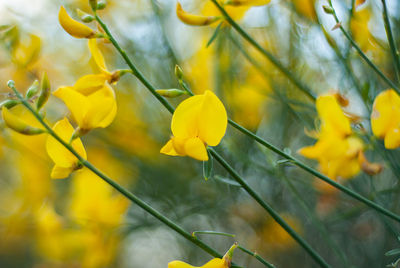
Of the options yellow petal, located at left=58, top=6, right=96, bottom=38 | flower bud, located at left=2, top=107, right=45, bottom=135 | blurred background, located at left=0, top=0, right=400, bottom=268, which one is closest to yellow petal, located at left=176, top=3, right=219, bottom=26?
yellow petal, located at left=58, top=6, right=96, bottom=38

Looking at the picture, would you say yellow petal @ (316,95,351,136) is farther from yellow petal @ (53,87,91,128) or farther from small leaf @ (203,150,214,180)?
yellow petal @ (53,87,91,128)

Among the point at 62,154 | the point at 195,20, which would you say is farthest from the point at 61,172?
the point at 195,20

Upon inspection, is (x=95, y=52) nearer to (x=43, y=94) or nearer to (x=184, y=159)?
(x=43, y=94)

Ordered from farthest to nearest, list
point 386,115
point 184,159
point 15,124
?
point 184,159 → point 386,115 → point 15,124


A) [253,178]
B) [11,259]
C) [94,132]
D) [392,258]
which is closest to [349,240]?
[392,258]

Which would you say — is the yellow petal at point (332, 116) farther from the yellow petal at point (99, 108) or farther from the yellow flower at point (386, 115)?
the yellow petal at point (99, 108)

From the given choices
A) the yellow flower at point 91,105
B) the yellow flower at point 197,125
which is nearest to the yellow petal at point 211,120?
the yellow flower at point 197,125

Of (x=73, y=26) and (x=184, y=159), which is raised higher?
(x=73, y=26)

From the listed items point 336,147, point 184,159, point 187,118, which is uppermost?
point 187,118
